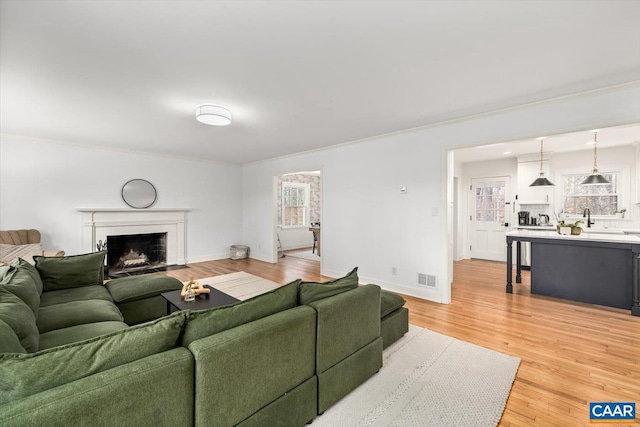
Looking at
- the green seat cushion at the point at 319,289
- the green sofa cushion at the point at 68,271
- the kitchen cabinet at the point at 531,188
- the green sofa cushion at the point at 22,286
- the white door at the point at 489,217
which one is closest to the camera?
the green seat cushion at the point at 319,289

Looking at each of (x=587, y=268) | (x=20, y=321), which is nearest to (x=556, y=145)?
(x=587, y=268)

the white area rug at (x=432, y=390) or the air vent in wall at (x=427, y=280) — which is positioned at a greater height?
the air vent in wall at (x=427, y=280)

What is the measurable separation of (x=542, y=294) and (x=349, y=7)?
4.87 meters

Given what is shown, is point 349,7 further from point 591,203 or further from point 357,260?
point 591,203

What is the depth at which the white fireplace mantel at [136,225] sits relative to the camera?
5.56 metres

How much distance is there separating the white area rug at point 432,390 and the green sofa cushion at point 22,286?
2.34m

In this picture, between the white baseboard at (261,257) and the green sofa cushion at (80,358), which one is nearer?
the green sofa cushion at (80,358)

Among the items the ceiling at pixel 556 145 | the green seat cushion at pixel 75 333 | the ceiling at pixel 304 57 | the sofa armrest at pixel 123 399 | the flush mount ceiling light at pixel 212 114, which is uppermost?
the ceiling at pixel 556 145

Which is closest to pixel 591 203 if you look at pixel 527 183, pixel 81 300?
pixel 527 183

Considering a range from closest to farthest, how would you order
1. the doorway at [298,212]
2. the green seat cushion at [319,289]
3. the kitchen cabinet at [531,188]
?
1. the green seat cushion at [319,289]
2. the kitchen cabinet at [531,188]
3. the doorway at [298,212]

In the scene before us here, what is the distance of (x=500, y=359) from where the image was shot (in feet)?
8.37

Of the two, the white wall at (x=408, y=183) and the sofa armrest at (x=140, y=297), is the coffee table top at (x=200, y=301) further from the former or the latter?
the white wall at (x=408, y=183)

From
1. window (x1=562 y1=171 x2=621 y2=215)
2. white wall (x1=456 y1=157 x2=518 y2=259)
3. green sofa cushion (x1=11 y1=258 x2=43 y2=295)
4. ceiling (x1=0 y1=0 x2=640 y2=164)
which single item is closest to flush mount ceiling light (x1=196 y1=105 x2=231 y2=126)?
ceiling (x1=0 y1=0 x2=640 y2=164)

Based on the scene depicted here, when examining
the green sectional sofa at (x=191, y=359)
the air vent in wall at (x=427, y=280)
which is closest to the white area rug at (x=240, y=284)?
the green sectional sofa at (x=191, y=359)
